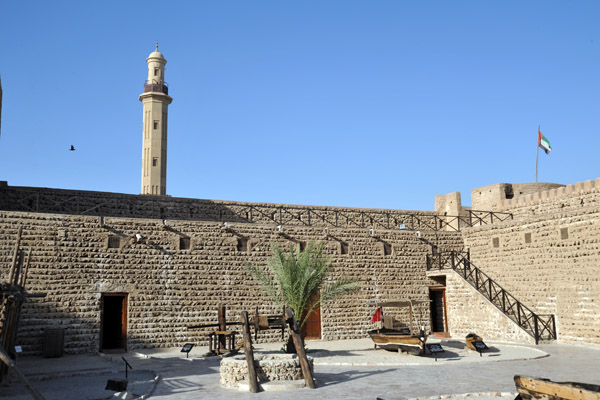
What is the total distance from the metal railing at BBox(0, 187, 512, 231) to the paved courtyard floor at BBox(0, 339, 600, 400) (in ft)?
17.0

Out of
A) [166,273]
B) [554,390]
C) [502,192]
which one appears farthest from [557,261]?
[166,273]

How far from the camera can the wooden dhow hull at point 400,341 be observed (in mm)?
14535

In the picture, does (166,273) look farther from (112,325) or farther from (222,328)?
(222,328)

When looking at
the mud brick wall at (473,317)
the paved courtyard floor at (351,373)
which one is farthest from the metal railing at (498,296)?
the paved courtyard floor at (351,373)

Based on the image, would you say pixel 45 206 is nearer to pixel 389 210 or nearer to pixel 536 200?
pixel 389 210

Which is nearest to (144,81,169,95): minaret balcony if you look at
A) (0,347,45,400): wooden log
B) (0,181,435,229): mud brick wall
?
(0,181,435,229): mud brick wall

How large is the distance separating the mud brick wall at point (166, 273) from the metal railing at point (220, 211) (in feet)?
4.22

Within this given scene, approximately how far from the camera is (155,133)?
31.6m

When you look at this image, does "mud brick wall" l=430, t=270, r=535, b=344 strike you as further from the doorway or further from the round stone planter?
the round stone planter

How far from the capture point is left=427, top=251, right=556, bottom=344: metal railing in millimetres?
17234

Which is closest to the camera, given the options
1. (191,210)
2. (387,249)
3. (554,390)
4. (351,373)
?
(554,390)

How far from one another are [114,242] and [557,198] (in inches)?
589

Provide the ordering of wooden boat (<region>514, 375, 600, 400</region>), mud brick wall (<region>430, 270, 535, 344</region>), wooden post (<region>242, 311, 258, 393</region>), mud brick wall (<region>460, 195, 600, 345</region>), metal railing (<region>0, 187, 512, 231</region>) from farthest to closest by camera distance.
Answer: metal railing (<region>0, 187, 512, 231</region>), mud brick wall (<region>430, 270, 535, 344</region>), mud brick wall (<region>460, 195, 600, 345</region>), wooden post (<region>242, 311, 258, 393</region>), wooden boat (<region>514, 375, 600, 400</region>)

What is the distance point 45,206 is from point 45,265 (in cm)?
298
